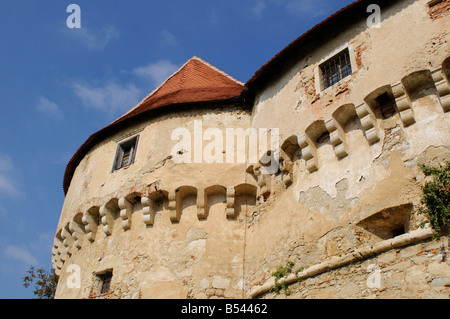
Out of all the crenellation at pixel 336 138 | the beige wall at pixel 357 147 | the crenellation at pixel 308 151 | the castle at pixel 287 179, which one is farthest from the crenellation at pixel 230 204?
the crenellation at pixel 336 138

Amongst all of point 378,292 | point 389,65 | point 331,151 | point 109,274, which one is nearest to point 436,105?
point 389,65

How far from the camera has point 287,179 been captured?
30.9 feet

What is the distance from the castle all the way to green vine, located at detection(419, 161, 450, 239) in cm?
18

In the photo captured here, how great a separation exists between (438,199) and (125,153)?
795 centimetres

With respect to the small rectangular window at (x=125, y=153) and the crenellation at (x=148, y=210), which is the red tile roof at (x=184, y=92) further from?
the crenellation at (x=148, y=210)

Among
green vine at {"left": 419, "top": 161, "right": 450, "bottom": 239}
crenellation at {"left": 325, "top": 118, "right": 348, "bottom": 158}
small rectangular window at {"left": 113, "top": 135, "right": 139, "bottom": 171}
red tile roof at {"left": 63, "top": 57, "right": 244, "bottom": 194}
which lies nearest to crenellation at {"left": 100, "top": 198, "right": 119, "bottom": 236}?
small rectangular window at {"left": 113, "top": 135, "right": 139, "bottom": 171}

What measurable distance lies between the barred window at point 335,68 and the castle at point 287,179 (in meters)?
0.03

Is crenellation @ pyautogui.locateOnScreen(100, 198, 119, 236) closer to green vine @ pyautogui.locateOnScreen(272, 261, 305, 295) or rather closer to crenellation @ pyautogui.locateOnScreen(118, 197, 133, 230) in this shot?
crenellation @ pyautogui.locateOnScreen(118, 197, 133, 230)

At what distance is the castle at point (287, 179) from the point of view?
738cm

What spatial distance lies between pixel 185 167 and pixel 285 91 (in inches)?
109

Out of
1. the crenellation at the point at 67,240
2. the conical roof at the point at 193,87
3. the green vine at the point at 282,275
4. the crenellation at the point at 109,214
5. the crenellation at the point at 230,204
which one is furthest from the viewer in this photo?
the conical roof at the point at 193,87

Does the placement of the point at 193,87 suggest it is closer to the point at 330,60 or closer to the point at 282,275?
the point at 330,60

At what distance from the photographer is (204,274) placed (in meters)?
9.49

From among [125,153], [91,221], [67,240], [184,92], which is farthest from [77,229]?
[184,92]
